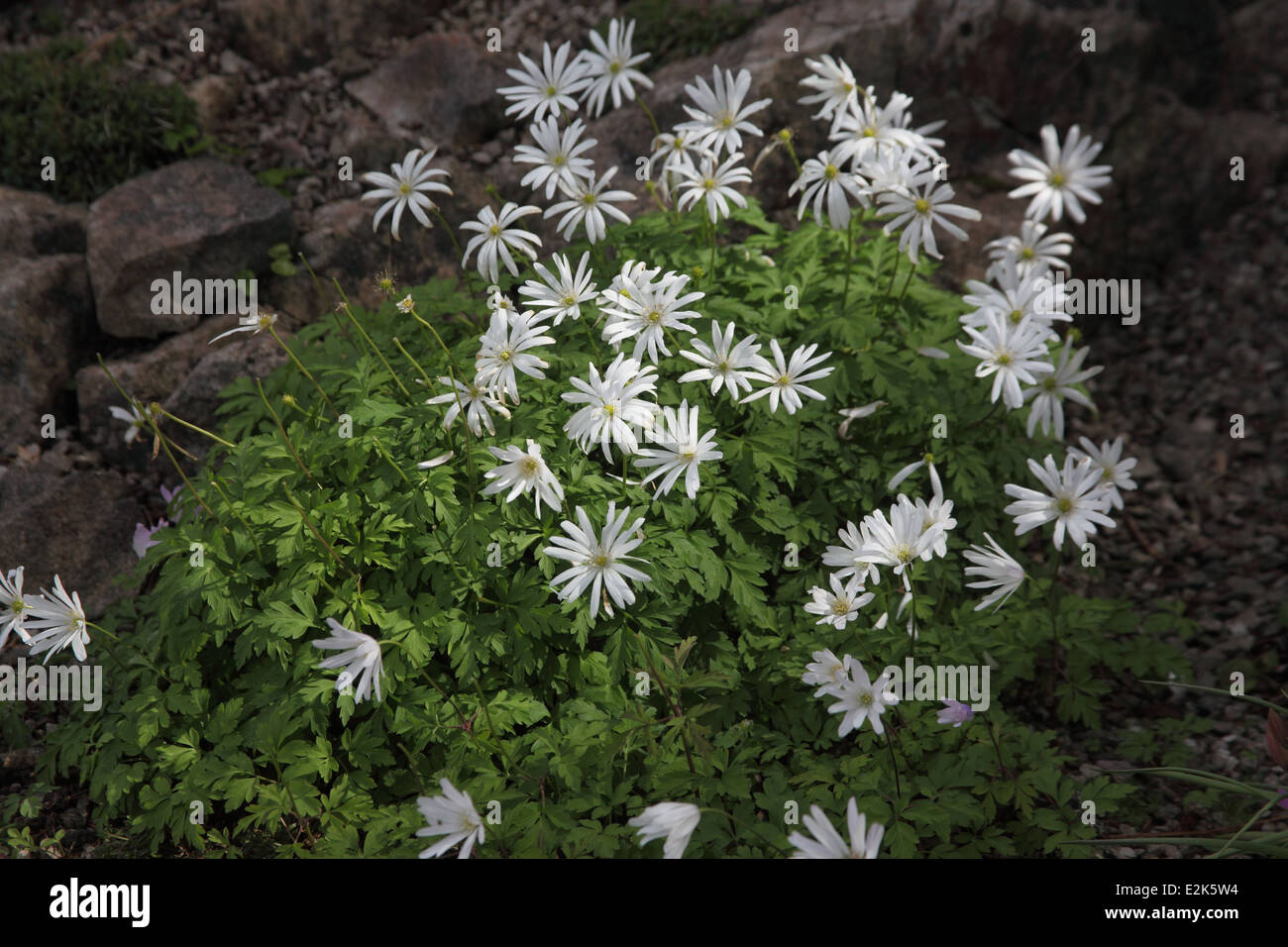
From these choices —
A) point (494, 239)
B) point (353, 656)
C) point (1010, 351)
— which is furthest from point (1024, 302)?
point (353, 656)

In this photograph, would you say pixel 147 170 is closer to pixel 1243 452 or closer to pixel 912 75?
pixel 912 75

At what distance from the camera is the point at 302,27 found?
6.56 metres

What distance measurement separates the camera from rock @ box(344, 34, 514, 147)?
6.22 metres

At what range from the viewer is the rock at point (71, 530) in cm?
457

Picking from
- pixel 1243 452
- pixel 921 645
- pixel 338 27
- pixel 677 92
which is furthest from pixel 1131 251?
pixel 338 27

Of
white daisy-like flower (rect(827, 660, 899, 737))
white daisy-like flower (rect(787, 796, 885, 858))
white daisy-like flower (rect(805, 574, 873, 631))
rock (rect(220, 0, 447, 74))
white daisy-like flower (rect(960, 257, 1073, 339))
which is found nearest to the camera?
white daisy-like flower (rect(787, 796, 885, 858))

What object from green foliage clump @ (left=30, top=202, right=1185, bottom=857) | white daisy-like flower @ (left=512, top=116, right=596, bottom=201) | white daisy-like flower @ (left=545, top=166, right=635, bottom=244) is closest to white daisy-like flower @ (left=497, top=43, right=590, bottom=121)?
white daisy-like flower @ (left=512, top=116, right=596, bottom=201)

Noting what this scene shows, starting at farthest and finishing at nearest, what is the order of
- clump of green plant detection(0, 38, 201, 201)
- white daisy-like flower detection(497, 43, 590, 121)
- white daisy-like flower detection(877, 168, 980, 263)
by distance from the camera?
clump of green plant detection(0, 38, 201, 201) → white daisy-like flower detection(497, 43, 590, 121) → white daisy-like flower detection(877, 168, 980, 263)

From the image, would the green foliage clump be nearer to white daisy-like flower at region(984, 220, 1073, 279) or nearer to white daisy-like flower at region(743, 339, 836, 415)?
white daisy-like flower at region(743, 339, 836, 415)

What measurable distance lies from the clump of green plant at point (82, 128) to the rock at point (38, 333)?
70 cm

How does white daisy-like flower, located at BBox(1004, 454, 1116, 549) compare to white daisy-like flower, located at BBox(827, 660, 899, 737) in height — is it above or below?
above

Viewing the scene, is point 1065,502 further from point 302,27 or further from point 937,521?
point 302,27

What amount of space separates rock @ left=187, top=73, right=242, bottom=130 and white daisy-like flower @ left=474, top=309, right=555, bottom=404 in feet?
13.1

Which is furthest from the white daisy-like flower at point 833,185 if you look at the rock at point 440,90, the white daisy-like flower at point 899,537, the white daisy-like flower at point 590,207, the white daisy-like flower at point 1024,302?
the rock at point 440,90
